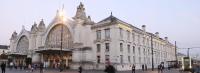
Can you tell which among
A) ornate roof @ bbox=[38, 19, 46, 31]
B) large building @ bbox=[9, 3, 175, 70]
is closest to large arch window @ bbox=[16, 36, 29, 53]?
large building @ bbox=[9, 3, 175, 70]

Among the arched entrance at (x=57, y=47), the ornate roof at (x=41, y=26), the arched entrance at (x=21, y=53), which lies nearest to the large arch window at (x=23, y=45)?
the arched entrance at (x=21, y=53)

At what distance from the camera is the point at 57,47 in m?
64.1

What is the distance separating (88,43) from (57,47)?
7.97m

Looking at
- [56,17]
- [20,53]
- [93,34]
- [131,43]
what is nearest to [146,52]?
[131,43]

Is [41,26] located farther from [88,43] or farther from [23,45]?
[88,43]

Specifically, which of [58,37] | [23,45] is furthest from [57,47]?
[23,45]

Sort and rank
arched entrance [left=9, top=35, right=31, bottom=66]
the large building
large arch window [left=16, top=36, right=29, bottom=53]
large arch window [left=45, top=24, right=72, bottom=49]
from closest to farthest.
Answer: the large building
large arch window [left=45, top=24, right=72, bottom=49]
arched entrance [left=9, top=35, right=31, bottom=66]
large arch window [left=16, top=36, right=29, bottom=53]

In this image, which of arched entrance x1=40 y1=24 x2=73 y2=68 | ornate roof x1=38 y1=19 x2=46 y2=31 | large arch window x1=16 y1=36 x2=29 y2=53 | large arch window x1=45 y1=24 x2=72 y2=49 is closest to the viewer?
arched entrance x1=40 y1=24 x2=73 y2=68

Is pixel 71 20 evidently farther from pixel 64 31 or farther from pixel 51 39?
pixel 51 39

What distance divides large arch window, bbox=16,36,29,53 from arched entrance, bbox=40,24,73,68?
43.6ft

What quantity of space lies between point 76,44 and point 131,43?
11.8 meters

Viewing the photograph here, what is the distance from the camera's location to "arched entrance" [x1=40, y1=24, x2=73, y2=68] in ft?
210

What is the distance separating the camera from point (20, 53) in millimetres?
81438

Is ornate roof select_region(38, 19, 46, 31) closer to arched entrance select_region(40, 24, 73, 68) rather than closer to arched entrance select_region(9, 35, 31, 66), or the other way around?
arched entrance select_region(40, 24, 73, 68)
